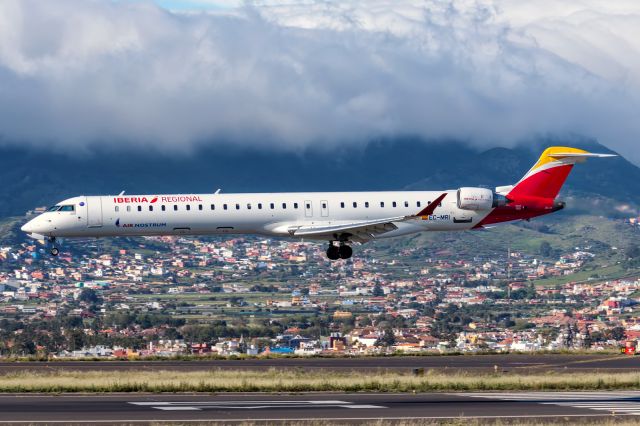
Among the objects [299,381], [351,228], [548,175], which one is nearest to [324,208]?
[351,228]

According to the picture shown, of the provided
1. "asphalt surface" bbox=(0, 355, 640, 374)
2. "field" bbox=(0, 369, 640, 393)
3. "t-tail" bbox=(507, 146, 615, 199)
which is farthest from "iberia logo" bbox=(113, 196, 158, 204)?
"t-tail" bbox=(507, 146, 615, 199)

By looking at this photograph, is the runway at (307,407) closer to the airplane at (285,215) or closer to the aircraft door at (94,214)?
the airplane at (285,215)

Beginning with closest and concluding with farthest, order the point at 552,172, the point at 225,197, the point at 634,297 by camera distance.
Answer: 1. the point at 225,197
2. the point at 552,172
3. the point at 634,297

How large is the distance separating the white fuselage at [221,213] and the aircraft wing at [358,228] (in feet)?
0.90

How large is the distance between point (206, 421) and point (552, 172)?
1432 inches

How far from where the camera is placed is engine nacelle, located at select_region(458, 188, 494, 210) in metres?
70.4

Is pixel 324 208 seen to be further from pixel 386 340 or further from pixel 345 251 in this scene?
pixel 386 340

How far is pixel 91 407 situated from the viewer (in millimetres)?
45594

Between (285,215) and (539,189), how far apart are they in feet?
47.2

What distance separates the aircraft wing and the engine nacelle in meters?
1.55

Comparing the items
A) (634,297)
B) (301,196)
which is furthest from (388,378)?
(634,297)

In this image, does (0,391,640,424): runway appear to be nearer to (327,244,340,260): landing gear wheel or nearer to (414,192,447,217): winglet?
(414,192,447,217): winglet

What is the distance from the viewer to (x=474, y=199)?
231ft

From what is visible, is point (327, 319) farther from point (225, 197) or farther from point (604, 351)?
point (225, 197)
